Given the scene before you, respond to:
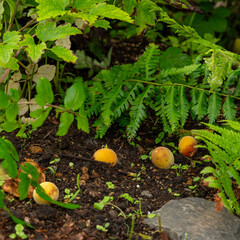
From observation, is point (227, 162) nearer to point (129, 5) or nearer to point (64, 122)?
point (64, 122)

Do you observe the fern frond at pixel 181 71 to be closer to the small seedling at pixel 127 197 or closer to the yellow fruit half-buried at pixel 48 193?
the small seedling at pixel 127 197

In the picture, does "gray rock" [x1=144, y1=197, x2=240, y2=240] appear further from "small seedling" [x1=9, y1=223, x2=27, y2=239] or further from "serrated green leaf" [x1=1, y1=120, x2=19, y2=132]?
"serrated green leaf" [x1=1, y1=120, x2=19, y2=132]

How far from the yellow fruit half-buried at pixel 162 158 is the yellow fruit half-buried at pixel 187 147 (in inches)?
5.4

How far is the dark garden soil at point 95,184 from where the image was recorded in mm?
1916

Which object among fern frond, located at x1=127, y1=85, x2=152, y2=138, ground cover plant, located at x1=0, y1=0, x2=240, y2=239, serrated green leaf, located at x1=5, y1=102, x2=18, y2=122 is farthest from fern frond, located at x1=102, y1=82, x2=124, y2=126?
serrated green leaf, located at x1=5, y1=102, x2=18, y2=122

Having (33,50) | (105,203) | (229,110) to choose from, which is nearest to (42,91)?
(33,50)

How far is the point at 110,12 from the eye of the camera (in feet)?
7.23

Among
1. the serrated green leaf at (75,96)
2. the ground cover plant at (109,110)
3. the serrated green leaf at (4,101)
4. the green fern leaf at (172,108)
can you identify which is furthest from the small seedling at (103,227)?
the green fern leaf at (172,108)

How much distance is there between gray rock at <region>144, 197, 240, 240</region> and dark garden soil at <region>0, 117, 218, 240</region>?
0.08 metres

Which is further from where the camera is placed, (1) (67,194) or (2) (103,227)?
(1) (67,194)

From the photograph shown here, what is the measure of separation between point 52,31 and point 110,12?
35 cm

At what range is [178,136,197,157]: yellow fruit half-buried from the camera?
8.58 feet

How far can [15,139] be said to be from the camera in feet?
8.58

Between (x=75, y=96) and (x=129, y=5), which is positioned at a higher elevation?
(x=129, y=5)
